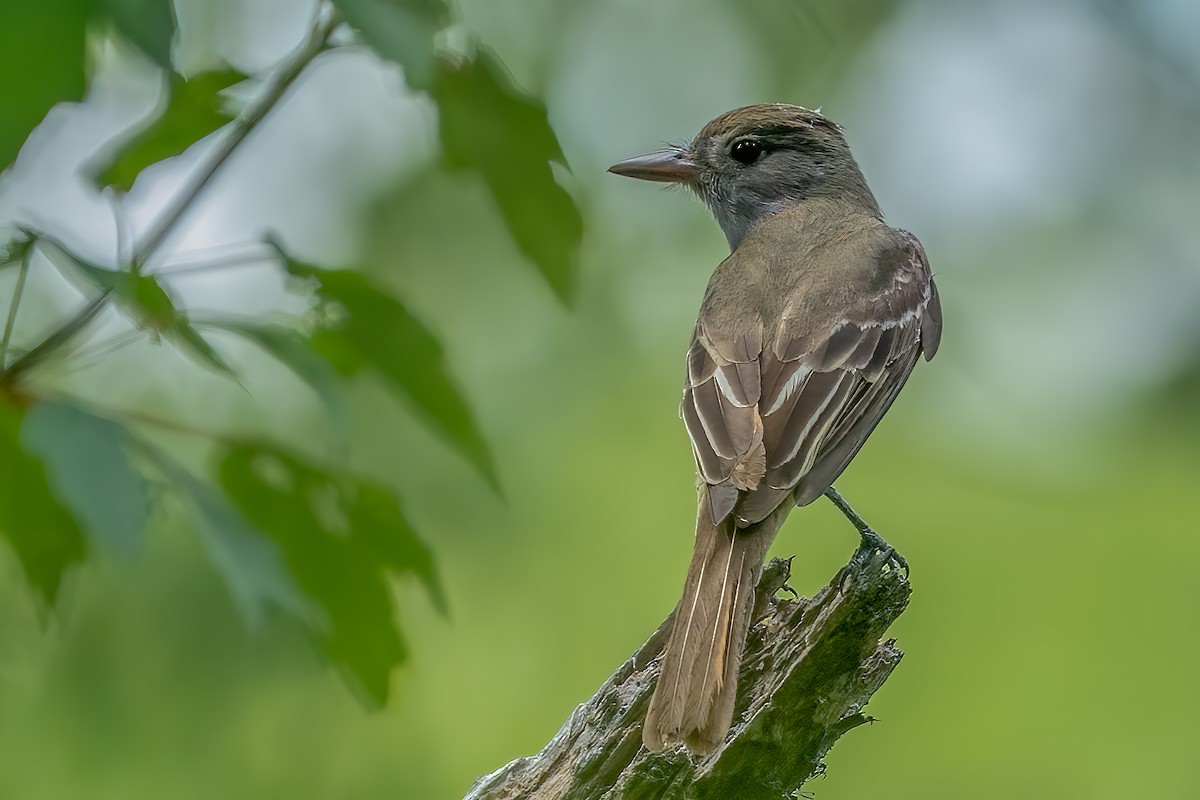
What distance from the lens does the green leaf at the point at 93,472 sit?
6.63ft

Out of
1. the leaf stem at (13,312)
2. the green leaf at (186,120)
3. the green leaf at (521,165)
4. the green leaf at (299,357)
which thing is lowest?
the leaf stem at (13,312)

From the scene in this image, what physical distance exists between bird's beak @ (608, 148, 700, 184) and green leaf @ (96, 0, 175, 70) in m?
3.18

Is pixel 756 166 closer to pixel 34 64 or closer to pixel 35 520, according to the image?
pixel 35 520

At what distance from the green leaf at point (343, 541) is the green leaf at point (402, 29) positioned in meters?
0.76

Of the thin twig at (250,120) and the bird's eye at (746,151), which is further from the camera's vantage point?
the bird's eye at (746,151)

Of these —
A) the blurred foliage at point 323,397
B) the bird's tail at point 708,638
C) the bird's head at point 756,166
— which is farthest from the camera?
the bird's head at point 756,166

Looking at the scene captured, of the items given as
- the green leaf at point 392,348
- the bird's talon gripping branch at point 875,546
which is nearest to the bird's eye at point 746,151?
the bird's talon gripping branch at point 875,546

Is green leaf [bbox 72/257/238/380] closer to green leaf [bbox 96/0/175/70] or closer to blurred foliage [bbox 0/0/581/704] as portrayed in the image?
blurred foliage [bbox 0/0/581/704]

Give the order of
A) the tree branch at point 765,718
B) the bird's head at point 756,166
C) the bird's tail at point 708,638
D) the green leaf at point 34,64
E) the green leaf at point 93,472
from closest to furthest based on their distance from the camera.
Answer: the green leaf at point 34,64, the green leaf at point 93,472, the bird's tail at point 708,638, the tree branch at point 765,718, the bird's head at point 756,166

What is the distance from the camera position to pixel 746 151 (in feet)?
17.0

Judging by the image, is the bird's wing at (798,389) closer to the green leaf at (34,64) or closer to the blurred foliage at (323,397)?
the blurred foliage at (323,397)

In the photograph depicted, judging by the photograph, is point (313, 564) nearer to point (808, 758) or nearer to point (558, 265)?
point (558, 265)

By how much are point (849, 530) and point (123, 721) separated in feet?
11.5

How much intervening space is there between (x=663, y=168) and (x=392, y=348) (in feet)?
9.31
